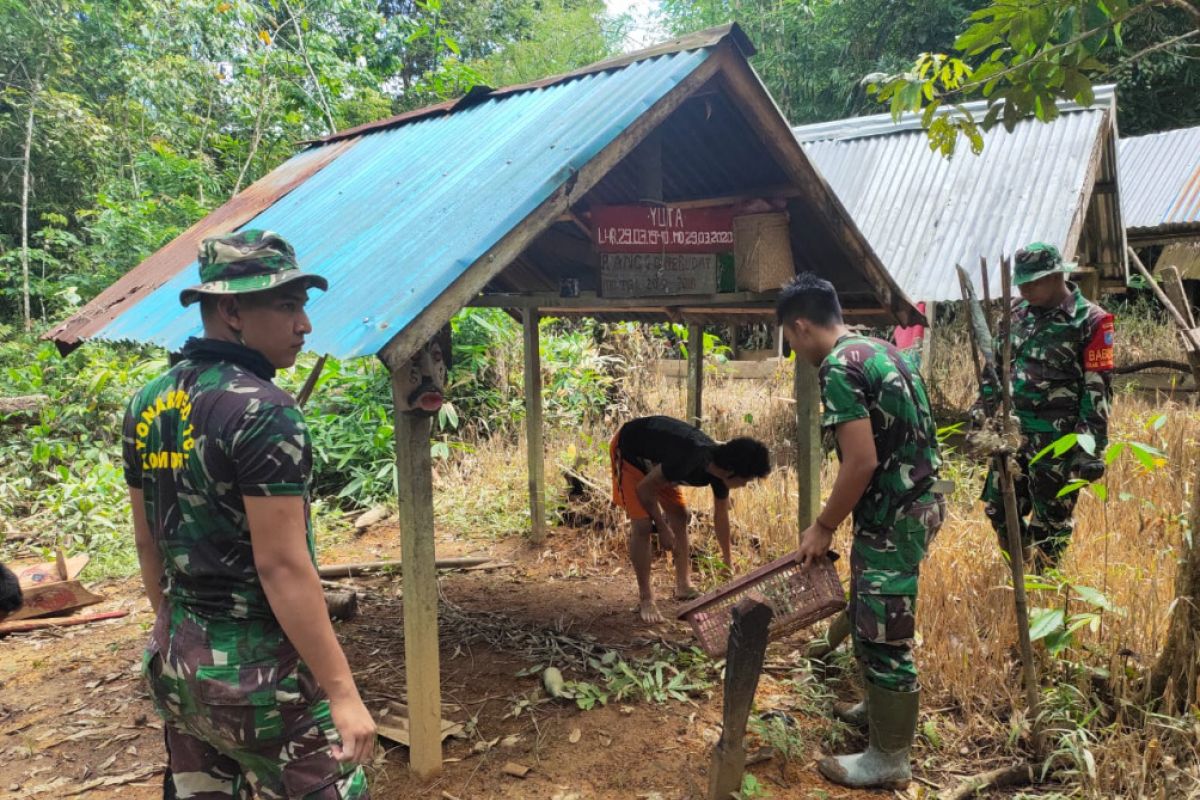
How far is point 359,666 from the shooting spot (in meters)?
4.54

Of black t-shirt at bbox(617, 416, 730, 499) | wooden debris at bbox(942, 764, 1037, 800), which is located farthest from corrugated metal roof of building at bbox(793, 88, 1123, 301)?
wooden debris at bbox(942, 764, 1037, 800)

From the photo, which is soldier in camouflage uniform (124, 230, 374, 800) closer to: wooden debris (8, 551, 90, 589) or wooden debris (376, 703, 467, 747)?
wooden debris (376, 703, 467, 747)

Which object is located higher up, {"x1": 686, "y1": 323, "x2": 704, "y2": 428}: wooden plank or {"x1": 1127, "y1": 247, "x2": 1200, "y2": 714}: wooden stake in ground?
{"x1": 686, "y1": 323, "x2": 704, "y2": 428}: wooden plank

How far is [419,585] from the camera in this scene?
316cm

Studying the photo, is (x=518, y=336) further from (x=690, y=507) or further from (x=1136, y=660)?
(x=1136, y=660)

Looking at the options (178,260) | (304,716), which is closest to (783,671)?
(304,716)

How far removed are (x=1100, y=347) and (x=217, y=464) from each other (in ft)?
14.1

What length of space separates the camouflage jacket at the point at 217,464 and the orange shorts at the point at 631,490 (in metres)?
3.13

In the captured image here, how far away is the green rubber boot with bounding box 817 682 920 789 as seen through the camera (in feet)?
10.1

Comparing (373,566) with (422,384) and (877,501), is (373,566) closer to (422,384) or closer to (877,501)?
(422,384)

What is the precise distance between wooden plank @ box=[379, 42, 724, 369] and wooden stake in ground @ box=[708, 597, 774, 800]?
4.90 feet

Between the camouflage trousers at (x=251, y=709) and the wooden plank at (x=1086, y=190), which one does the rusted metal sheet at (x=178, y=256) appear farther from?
the wooden plank at (x=1086, y=190)

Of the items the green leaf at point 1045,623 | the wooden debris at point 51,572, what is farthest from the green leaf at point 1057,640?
the wooden debris at point 51,572

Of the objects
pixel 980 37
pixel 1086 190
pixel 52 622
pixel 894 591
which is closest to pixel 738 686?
pixel 894 591
